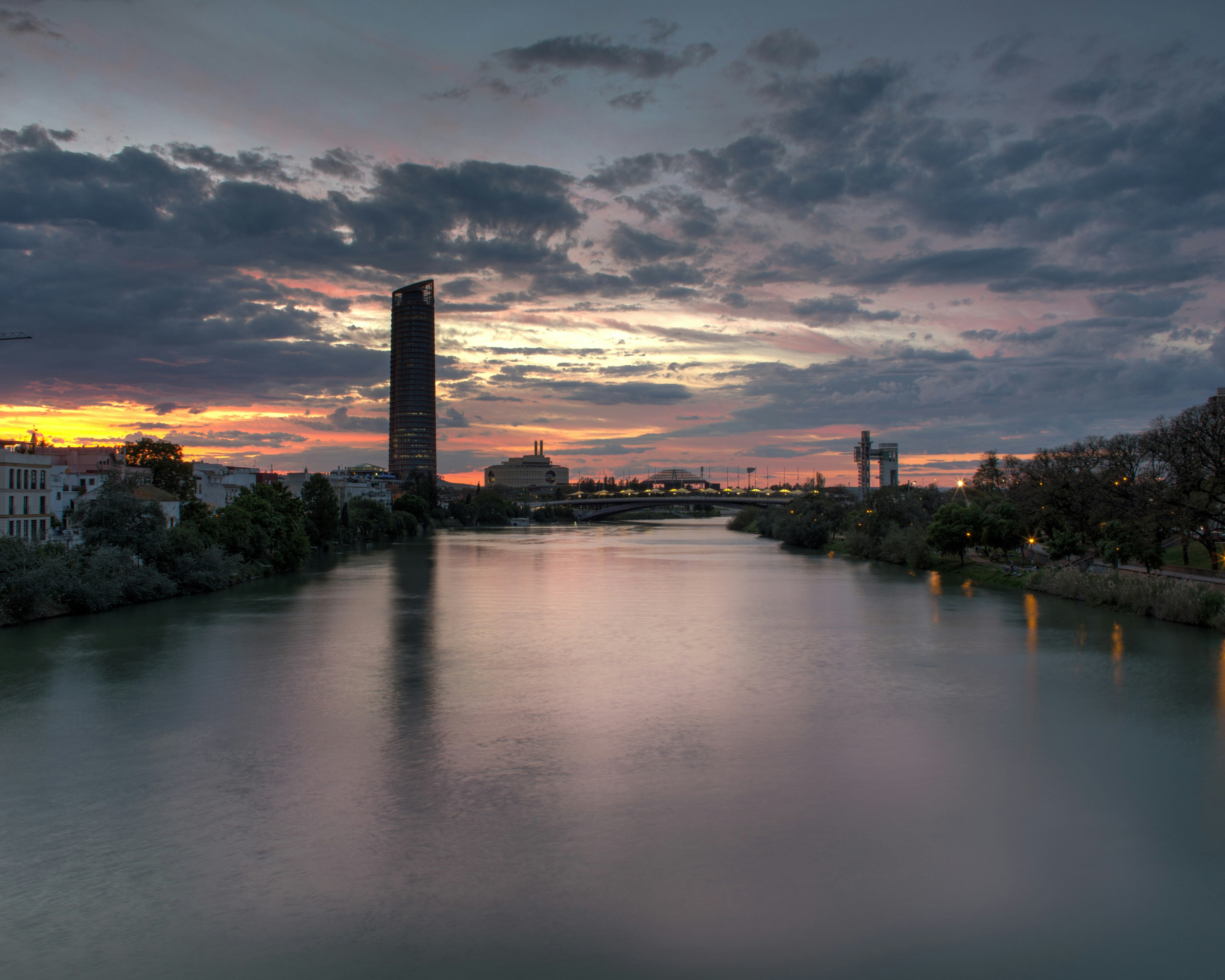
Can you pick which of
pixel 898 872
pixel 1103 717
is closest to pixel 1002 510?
pixel 1103 717

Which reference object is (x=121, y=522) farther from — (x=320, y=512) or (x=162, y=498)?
(x=320, y=512)

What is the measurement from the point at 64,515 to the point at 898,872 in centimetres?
4362

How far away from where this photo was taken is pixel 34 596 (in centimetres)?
2538

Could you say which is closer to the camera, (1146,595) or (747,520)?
(1146,595)

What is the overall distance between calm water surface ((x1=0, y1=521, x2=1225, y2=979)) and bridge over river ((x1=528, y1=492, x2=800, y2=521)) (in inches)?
2805

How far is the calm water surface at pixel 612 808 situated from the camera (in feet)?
25.8

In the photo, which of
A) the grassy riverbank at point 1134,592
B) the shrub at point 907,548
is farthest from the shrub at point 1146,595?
the shrub at point 907,548

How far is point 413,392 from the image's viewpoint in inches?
7682

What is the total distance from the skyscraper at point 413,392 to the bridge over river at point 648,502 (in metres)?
61.7

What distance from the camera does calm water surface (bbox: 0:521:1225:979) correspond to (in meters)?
7.87

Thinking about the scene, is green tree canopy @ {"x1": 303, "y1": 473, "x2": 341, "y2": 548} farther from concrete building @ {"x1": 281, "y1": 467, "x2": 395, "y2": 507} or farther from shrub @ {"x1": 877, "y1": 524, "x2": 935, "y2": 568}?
shrub @ {"x1": 877, "y1": 524, "x2": 935, "y2": 568}

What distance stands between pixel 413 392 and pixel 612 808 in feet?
629

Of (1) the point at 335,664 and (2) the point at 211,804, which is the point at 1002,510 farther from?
(2) the point at 211,804

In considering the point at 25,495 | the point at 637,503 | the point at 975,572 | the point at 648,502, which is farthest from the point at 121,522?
the point at 637,503
